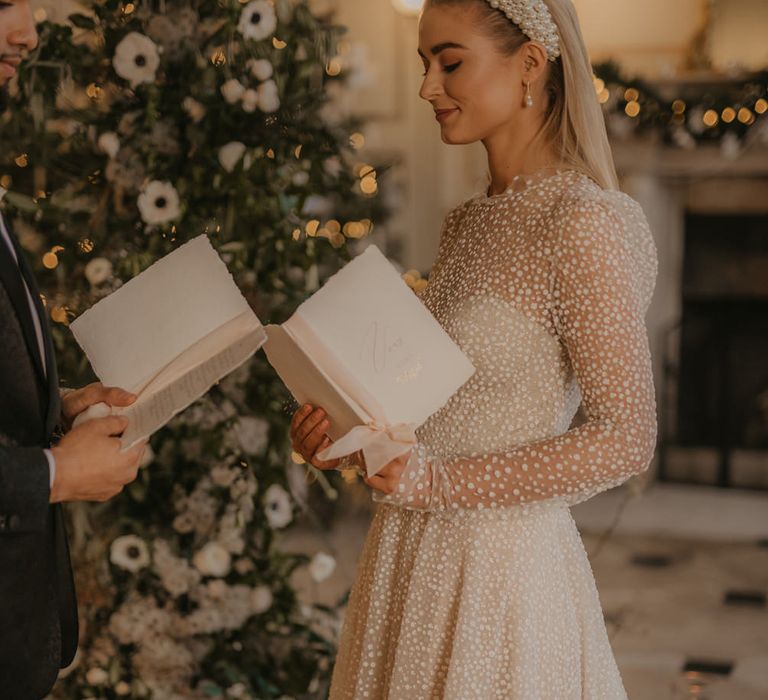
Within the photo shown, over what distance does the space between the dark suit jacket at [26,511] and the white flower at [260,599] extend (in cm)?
103

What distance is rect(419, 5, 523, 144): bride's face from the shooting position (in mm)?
1517

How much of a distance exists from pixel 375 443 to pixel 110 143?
1235mm

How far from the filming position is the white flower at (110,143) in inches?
88.5

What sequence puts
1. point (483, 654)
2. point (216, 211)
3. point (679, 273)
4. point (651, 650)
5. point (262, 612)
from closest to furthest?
1. point (483, 654)
2. point (216, 211)
3. point (262, 612)
4. point (651, 650)
5. point (679, 273)

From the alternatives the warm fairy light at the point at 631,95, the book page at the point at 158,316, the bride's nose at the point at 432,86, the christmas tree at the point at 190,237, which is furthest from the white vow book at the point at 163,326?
the warm fairy light at the point at 631,95

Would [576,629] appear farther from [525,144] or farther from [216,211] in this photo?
[216,211]

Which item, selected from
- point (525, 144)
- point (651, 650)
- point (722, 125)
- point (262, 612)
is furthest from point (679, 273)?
point (525, 144)

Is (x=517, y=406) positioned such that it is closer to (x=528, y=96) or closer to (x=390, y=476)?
(x=390, y=476)

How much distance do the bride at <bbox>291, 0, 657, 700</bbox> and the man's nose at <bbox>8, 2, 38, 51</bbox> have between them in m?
0.55

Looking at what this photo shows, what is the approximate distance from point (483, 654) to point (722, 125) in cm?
502

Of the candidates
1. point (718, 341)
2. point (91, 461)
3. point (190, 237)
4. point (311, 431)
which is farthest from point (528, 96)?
point (718, 341)

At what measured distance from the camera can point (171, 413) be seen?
1242mm

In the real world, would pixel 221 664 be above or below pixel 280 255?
below

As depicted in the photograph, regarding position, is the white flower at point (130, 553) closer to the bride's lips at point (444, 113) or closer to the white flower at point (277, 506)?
the white flower at point (277, 506)
